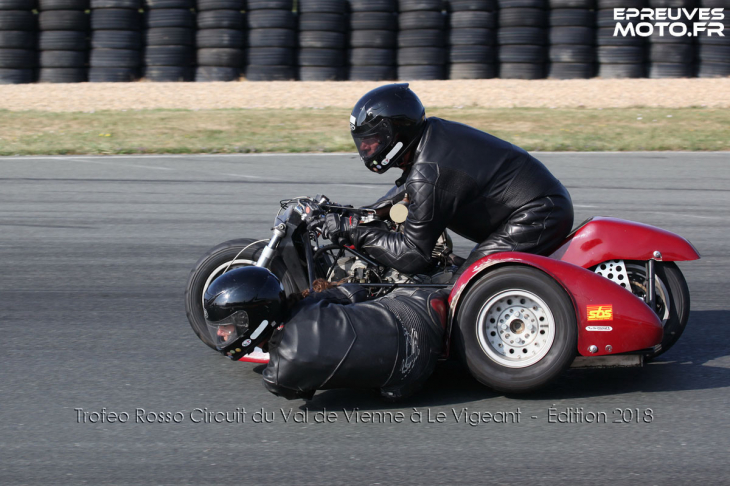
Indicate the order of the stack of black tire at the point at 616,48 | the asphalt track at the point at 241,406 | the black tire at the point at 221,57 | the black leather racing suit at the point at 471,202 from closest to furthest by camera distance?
the asphalt track at the point at 241,406
the black leather racing suit at the point at 471,202
the stack of black tire at the point at 616,48
the black tire at the point at 221,57

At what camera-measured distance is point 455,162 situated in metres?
4.34

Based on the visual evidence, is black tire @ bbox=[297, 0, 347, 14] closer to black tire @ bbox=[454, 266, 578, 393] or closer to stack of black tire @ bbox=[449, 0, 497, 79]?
stack of black tire @ bbox=[449, 0, 497, 79]

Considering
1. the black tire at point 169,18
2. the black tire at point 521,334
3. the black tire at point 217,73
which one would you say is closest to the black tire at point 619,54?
the black tire at point 217,73

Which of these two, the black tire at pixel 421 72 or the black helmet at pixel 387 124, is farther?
the black tire at pixel 421 72

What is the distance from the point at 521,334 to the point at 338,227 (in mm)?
1074

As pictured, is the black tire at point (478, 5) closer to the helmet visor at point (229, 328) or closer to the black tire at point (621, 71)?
the black tire at point (621, 71)

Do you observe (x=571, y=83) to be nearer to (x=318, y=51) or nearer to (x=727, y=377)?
(x=318, y=51)

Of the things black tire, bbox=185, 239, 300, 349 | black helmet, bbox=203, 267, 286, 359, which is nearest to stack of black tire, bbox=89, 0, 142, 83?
black tire, bbox=185, 239, 300, 349

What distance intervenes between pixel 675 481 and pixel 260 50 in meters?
14.2

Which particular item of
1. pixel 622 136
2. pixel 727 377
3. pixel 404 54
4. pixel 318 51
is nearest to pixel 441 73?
pixel 404 54

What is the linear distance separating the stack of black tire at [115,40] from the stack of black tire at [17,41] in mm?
1141

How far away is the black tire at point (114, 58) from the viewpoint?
16.2 m

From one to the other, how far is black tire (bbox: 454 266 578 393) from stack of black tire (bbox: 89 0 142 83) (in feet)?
44.4

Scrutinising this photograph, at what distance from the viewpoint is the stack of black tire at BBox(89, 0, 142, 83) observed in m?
16.0
